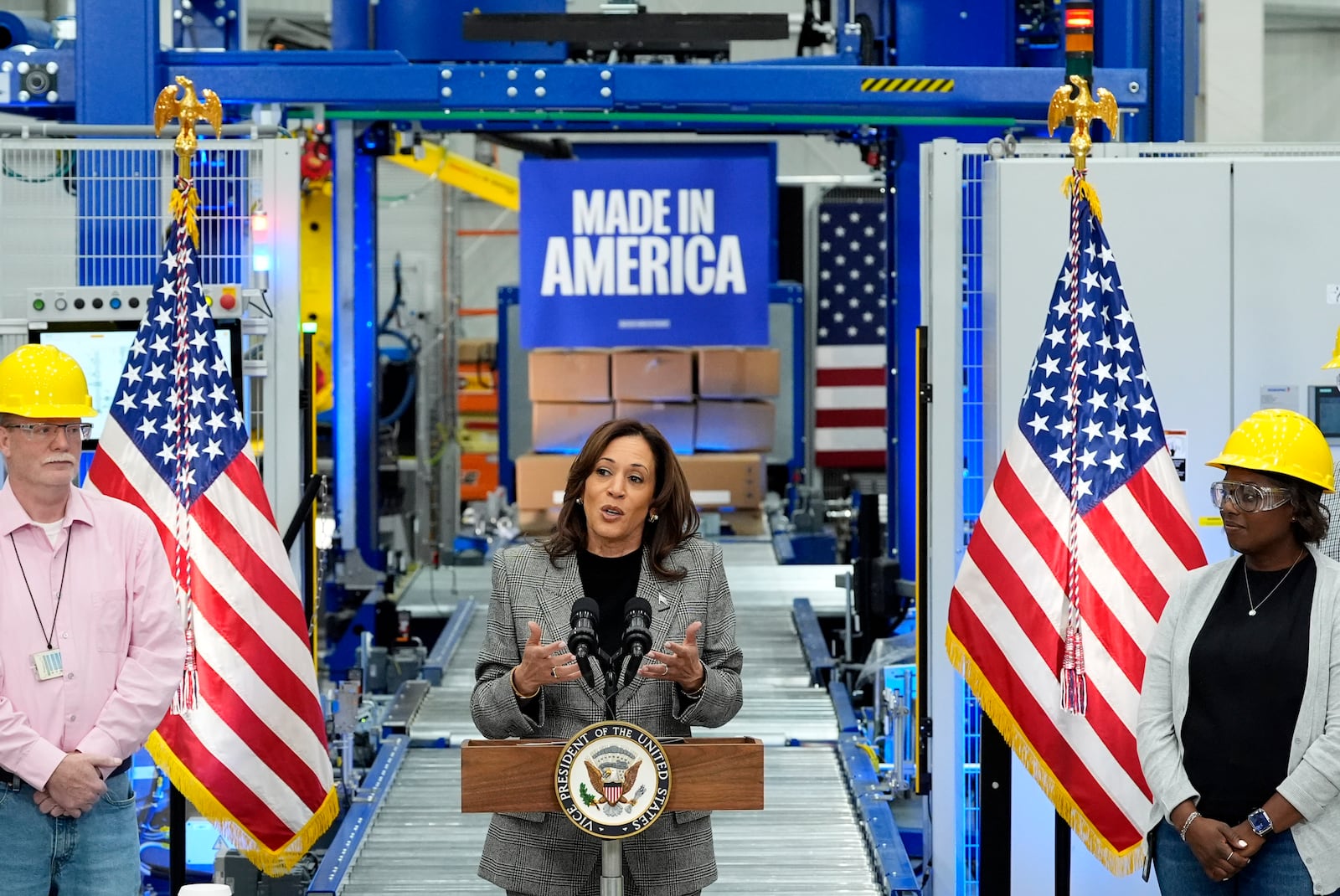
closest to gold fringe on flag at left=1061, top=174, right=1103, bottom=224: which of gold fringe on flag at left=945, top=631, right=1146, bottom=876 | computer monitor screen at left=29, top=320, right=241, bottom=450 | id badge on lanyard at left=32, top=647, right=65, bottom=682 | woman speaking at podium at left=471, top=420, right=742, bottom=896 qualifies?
gold fringe on flag at left=945, top=631, right=1146, bottom=876

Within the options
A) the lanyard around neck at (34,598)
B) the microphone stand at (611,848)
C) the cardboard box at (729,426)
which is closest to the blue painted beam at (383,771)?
the lanyard around neck at (34,598)

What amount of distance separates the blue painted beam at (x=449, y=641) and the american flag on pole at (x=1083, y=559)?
3.83m

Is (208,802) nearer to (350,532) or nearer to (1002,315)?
(1002,315)

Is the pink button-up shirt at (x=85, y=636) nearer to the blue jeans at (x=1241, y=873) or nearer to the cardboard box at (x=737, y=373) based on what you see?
the blue jeans at (x=1241, y=873)

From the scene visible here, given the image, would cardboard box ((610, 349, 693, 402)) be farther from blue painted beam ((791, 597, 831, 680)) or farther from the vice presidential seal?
the vice presidential seal

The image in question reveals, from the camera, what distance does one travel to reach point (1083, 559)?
458 cm

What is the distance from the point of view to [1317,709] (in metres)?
3.63

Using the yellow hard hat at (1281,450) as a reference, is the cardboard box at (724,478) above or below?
below

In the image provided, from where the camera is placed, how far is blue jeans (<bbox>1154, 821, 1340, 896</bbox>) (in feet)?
12.0

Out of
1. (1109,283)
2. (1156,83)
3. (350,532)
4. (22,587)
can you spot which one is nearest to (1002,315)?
(1109,283)

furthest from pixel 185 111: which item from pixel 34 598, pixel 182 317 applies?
pixel 34 598

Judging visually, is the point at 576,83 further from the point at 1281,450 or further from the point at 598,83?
the point at 1281,450

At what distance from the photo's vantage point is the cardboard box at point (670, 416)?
35.4 feet

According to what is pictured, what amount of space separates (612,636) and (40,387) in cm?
142
